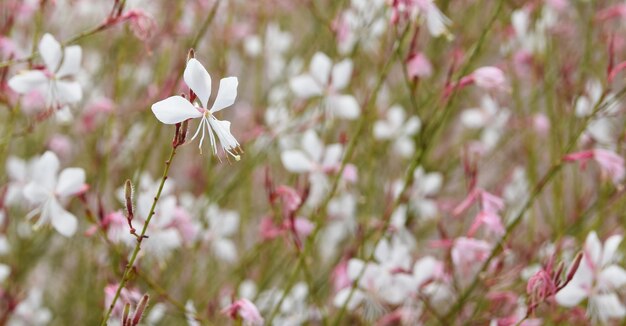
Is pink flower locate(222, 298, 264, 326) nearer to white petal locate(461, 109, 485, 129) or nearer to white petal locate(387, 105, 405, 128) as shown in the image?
white petal locate(387, 105, 405, 128)

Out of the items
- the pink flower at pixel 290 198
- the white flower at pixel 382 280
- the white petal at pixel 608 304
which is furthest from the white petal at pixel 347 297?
the white petal at pixel 608 304

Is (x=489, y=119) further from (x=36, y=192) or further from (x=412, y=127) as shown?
(x=36, y=192)

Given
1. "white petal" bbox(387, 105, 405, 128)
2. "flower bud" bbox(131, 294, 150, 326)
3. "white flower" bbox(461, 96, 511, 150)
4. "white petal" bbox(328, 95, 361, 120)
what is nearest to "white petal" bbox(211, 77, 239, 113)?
"flower bud" bbox(131, 294, 150, 326)

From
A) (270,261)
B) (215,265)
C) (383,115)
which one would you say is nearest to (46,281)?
(215,265)

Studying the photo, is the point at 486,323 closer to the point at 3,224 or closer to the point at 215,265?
the point at 215,265

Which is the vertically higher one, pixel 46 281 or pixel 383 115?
pixel 383 115

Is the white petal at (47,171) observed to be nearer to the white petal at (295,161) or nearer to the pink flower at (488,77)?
the white petal at (295,161)
